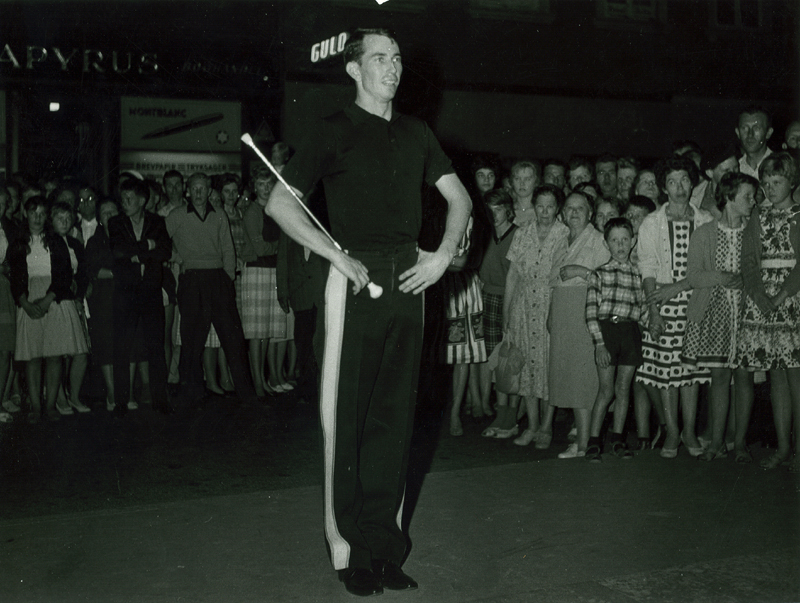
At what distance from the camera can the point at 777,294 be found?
5.95 metres

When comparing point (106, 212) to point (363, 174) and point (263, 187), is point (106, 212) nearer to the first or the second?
point (263, 187)

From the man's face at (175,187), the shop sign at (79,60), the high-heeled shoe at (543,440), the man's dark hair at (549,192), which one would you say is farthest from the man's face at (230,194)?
the shop sign at (79,60)

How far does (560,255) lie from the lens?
21.9 ft

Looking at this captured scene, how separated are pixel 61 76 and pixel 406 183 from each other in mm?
11697

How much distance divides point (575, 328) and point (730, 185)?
1304 mm

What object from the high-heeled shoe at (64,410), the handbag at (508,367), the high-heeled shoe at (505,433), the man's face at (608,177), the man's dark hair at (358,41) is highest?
the man's dark hair at (358,41)

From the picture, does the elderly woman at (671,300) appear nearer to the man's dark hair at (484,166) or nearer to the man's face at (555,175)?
the man's dark hair at (484,166)

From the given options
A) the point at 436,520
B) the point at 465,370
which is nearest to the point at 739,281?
the point at 465,370

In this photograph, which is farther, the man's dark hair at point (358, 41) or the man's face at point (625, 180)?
the man's face at point (625, 180)

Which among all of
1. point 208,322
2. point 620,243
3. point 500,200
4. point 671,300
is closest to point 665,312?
point 671,300

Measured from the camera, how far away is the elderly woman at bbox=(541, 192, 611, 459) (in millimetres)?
6449

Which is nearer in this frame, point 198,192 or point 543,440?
point 543,440

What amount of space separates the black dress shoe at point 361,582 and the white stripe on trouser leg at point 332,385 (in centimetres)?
4

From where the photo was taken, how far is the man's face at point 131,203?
821 cm
